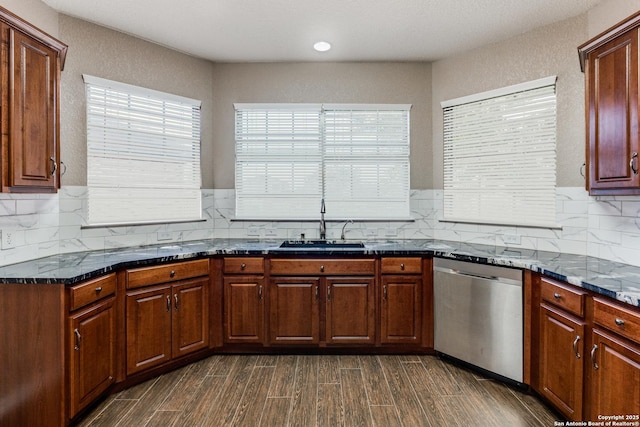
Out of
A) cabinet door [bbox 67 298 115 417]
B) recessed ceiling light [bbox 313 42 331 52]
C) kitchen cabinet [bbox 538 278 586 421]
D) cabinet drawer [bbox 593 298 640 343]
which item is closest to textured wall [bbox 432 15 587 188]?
kitchen cabinet [bbox 538 278 586 421]

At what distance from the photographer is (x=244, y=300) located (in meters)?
3.32

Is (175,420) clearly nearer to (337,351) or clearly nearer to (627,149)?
(337,351)

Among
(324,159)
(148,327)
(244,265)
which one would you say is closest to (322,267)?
(244,265)

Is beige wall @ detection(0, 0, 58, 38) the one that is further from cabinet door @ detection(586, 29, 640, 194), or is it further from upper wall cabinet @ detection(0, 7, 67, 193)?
cabinet door @ detection(586, 29, 640, 194)

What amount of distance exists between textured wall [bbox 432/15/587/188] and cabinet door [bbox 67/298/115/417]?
12.1 ft

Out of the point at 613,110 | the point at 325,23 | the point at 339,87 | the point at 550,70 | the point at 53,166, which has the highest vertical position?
the point at 325,23

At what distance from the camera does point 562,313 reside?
2295mm

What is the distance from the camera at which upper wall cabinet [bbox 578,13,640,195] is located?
213cm

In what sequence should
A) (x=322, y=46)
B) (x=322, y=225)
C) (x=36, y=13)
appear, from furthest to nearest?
1. (x=322, y=225)
2. (x=322, y=46)
3. (x=36, y=13)

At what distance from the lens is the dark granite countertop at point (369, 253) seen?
7.00 ft

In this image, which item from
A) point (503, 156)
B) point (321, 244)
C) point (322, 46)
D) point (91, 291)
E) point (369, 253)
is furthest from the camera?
point (321, 244)

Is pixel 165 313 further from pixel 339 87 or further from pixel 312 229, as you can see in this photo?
pixel 339 87

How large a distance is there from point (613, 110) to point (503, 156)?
1.18 m

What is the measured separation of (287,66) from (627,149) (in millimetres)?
3084
